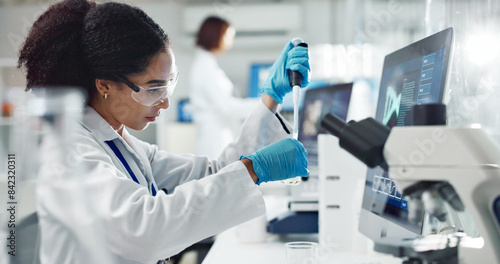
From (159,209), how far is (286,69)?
66 cm

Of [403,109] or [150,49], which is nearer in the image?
[403,109]

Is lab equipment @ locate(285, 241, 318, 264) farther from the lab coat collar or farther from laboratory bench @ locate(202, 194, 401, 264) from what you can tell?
the lab coat collar

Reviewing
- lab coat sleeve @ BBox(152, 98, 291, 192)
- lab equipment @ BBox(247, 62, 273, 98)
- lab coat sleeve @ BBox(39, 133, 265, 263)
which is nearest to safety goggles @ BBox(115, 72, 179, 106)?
lab coat sleeve @ BBox(39, 133, 265, 263)

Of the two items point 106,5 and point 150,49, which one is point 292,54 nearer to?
point 150,49

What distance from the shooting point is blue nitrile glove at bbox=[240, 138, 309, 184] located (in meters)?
1.14

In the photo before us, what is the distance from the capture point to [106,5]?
121cm

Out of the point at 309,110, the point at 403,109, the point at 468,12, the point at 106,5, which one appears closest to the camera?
the point at 403,109

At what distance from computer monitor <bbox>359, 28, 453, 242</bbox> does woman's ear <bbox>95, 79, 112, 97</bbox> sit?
765mm

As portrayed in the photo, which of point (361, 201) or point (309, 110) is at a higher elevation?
point (309, 110)

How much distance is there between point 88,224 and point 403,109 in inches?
30.2

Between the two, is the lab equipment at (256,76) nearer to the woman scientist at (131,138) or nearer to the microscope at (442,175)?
the woman scientist at (131,138)

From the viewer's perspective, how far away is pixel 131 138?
1474 mm

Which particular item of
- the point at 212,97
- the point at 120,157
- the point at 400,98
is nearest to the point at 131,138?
the point at 120,157

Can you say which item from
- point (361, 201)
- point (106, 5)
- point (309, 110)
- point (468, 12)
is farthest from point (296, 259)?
point (309, 110)
